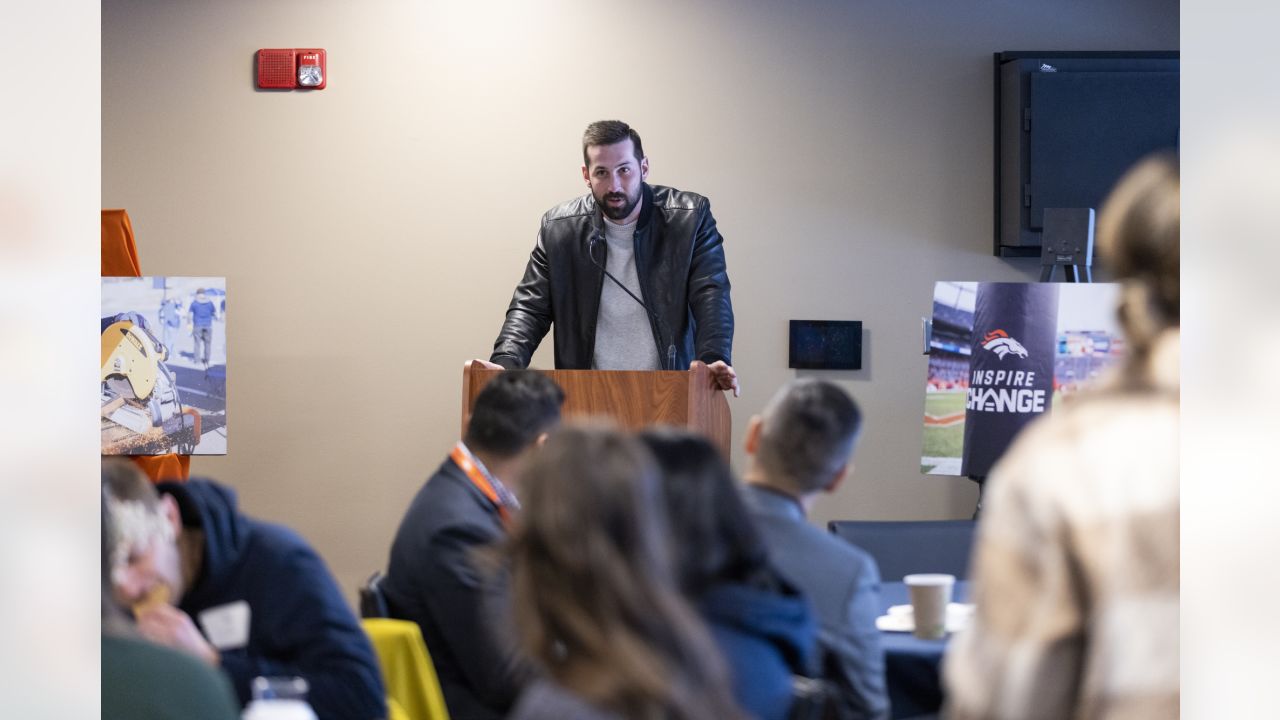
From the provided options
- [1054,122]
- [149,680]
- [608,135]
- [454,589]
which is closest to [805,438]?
[454,589]

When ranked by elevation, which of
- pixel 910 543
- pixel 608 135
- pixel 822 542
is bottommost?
pixel 910 543

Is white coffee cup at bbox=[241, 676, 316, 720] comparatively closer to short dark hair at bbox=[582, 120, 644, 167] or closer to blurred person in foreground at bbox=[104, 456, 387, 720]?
blurred person in foreground at bbox=[104, 456, 387, 720]

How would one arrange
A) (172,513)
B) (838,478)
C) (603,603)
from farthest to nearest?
(838,478) → (172,513) → (603,603)

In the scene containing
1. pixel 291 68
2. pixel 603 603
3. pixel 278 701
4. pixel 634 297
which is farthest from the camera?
pixel 291 68

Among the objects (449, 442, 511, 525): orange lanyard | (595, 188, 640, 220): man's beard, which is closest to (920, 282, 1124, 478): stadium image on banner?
(449, 442, 511, 525): orange lanyard

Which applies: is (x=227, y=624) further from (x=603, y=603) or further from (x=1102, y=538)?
(x=1102, y=538)

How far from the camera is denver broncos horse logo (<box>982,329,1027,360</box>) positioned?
1.95m

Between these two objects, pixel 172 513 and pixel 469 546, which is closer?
pixel 172 513

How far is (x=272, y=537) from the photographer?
1.84 meters

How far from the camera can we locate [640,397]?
2107 mm

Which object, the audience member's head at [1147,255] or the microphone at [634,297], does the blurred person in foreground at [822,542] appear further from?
the microphone at [634,297]

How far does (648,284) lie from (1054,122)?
1.85 meters
